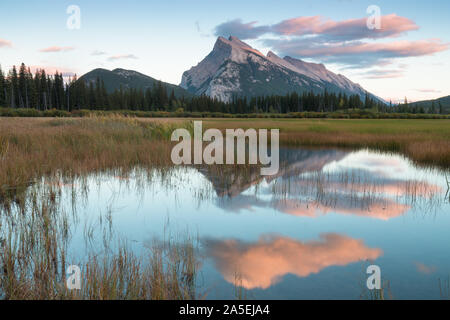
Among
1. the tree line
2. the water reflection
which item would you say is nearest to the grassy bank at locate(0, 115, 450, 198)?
the water reflection

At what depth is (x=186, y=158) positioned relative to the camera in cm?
1739

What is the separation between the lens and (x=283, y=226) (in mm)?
7715

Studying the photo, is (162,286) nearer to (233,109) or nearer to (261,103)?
(233,109)

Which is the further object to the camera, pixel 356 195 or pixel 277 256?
pixel 356 195

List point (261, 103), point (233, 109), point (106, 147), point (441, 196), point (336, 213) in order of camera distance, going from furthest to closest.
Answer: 1. point (261, 103)
2. point (233, 109)
3. point (106, 147)
4. point (441, 196)
5. point (336, 213)

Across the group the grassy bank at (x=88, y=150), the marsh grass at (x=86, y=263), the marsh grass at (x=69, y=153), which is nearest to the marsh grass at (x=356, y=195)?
the marsh grass at (x=86, y=263)

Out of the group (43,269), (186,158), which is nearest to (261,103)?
(186,158)

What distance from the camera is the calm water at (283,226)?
5.09m

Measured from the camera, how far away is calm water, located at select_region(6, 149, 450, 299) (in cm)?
509

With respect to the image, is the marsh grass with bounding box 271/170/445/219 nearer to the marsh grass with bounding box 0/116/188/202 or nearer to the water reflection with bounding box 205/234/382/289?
the water reflection with bounding box 205/234/382/289

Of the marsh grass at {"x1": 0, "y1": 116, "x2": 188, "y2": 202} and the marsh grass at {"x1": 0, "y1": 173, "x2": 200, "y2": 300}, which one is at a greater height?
the marsh grass at {"x1": 0, "y1": 116, "x2": 188, "y2": 202}

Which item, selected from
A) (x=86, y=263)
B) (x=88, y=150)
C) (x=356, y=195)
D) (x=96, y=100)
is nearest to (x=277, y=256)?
(x=86, y=263)

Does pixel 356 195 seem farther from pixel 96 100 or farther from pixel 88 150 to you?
pixel 96 100
